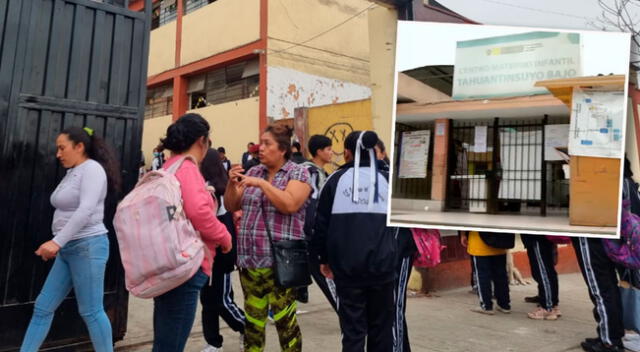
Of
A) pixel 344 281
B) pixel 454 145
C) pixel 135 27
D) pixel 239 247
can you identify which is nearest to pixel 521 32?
pixel 344 281

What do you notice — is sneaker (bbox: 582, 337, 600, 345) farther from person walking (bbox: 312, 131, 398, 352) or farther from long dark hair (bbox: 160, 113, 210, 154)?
long dark hair (bbox: 160, 113, 210, 154)

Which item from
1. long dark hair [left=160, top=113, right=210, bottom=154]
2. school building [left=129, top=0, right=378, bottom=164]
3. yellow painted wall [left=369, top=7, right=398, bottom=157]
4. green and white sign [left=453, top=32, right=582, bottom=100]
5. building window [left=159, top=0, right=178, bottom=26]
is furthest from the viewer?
building window [left=159, top=0, right=178, bottom=26]

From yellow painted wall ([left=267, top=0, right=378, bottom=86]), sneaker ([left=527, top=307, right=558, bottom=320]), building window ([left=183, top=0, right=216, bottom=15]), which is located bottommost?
sneaker ([left=527, top=307, right=558, bottom=320])

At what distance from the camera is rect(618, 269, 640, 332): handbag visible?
4.05m

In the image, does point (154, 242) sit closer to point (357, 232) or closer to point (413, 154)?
point (357, 232)

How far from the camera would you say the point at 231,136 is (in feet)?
48.0

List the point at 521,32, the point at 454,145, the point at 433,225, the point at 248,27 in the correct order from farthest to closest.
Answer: the point at 248,27, the point at 454,145, the point at 433,225, the point at 521,32

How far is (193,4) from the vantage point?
16.8m

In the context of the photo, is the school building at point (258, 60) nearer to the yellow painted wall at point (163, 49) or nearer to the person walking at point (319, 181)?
the yellow painted wall at point (163, 49)

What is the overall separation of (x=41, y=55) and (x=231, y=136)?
1103 centimetres

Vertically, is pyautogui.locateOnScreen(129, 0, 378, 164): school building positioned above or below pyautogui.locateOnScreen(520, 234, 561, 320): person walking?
above

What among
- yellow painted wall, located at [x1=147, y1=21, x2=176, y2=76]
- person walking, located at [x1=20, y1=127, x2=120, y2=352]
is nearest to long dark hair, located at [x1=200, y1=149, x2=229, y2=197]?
person walking, located at [x1=20, y1=127, x2=120, y2=352]

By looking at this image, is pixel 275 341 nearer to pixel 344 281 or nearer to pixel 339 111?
pixel 344 281

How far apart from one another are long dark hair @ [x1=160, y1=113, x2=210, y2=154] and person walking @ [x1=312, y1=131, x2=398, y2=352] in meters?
0.82
